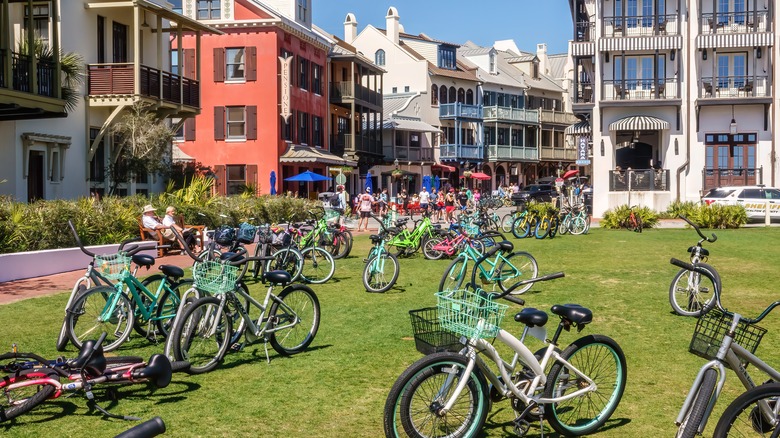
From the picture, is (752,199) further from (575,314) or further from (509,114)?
(509,114)

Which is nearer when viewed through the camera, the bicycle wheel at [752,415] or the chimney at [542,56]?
the bicycle wheel at [752,415]

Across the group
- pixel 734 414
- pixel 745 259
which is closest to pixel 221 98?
pixel 745 259

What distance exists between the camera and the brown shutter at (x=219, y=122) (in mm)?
42031

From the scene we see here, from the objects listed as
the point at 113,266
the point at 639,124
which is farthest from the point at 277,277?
the point at 639,124

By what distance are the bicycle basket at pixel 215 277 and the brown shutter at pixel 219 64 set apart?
34404mm

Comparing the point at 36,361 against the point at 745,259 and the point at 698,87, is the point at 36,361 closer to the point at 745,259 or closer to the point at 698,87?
the point at 745,259

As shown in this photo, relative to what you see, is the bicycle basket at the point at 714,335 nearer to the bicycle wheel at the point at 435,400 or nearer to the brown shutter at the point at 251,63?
the bicycle wheel at the point at 435,400

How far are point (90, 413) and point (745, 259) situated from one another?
1665cm

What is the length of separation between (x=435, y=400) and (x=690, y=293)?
→ 23.9 ft

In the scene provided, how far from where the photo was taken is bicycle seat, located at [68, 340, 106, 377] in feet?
22.1

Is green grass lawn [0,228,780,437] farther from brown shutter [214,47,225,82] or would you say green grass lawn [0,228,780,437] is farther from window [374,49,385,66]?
window [374,49,385,66]

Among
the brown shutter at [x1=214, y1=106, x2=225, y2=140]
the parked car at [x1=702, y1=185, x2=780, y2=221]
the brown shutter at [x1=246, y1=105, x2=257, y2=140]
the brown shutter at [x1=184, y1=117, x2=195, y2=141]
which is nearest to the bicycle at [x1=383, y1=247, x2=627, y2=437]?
the parked car at [x1=702, y1=185, x2=780, y2=221]

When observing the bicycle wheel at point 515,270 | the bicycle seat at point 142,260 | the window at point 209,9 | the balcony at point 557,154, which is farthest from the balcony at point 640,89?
the balcony at point 557,154

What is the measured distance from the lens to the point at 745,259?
20.0m
